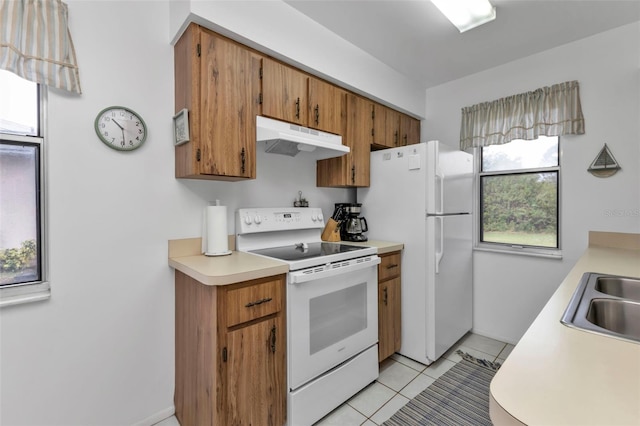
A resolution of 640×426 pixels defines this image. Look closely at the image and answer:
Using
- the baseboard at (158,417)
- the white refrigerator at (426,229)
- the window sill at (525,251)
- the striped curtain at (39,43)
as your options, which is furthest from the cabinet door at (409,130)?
the baseboard at (158,417)

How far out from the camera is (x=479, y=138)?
9.07ft

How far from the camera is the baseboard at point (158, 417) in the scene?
170 cm

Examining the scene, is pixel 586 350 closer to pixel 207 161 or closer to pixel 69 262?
pixel 207 161

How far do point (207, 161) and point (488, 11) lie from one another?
204 centimetres

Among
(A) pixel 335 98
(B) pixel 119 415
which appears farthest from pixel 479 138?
(B) pixel 119 415

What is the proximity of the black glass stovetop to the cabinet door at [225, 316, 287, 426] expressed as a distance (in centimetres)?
41

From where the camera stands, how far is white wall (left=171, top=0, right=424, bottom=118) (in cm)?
163

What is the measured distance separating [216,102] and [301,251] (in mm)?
1087

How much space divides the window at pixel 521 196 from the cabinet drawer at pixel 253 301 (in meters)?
2.27

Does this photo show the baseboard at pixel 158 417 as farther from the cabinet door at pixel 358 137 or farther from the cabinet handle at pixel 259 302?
the cabinet door at pixel 358 137

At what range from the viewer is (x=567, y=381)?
585 millimetres

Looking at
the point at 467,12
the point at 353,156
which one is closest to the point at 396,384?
the point at 353,156

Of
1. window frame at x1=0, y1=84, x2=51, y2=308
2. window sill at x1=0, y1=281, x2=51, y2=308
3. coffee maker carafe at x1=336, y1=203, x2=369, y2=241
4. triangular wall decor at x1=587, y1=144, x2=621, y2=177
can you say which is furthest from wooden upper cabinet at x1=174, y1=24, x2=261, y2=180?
triangular wall decor at x1=587, y1=144, x2=621, y2=177

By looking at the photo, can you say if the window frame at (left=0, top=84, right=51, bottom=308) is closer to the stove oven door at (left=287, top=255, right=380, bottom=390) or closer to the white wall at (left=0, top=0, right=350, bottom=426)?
the white wall at (left=0, top=0, right=350, bottom=426)
